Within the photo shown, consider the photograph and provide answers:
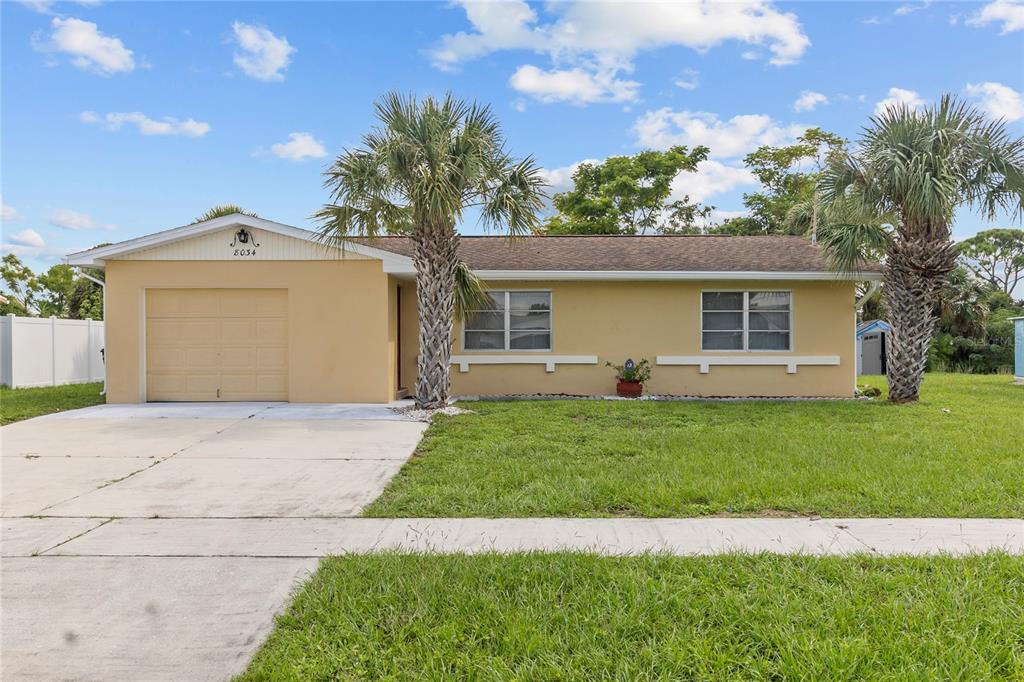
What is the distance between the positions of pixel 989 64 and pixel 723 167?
24681mm

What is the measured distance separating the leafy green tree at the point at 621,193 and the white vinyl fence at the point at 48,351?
2278 cm

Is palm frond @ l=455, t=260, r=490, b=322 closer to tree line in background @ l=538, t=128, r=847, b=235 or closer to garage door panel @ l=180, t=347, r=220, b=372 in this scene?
garage door panel @ l=180, t=347, r=220, b=372

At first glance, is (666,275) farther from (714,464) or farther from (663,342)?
(714,464)

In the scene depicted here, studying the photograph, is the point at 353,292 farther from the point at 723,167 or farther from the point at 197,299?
the point at 723,167

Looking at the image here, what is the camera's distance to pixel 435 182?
33.4 feet

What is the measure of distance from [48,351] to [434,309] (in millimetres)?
14487

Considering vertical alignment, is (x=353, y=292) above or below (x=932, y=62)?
below

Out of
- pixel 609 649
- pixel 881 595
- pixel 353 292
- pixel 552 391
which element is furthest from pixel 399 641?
pixel 552 391

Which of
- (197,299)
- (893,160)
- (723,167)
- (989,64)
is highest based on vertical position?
(723,167)

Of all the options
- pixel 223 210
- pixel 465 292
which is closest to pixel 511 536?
pixel 465 292

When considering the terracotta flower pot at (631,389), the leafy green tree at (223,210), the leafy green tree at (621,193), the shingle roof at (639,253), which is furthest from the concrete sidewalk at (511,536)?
the leafy green tree at (621,193)

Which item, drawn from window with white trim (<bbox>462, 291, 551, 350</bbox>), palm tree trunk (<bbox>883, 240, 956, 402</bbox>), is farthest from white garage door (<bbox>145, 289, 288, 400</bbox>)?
palm tree trunk (<bbox>883, 240, 956, 402</bbox>)

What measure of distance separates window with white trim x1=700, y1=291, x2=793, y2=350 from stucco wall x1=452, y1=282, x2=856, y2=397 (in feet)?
0.64

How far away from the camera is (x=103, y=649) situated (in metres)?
3.20
